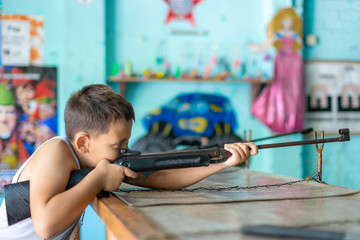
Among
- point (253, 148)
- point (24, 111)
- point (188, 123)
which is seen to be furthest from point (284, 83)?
point (253, 148)

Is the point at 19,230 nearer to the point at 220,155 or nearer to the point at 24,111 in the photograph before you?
the point at 220,155

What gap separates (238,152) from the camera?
1.08 m

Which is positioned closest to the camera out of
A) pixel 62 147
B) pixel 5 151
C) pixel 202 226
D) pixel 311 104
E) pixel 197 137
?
pixel 202 226

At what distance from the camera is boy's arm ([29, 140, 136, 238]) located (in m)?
0.88

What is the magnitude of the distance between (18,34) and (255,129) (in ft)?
6.33

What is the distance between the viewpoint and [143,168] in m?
1.04

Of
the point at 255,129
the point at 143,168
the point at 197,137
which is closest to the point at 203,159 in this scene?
the point at 143,168

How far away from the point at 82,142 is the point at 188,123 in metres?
1.99

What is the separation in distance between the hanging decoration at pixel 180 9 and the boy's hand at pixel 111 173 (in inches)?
87.8

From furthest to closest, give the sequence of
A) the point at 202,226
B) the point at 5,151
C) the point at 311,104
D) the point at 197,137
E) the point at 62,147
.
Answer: the point at 311,104 → the point at 197,137 → the point at 5,151 → the point at 62,147 → the point at 202,226

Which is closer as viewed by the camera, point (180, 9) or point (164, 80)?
point (164, 80)

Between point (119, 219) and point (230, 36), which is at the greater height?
point (230, 36)

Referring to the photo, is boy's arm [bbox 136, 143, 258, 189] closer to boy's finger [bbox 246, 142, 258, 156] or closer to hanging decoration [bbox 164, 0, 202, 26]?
boy's finger [bbox 246, 142, 258, 156]

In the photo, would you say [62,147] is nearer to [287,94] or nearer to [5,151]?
[5,151]
